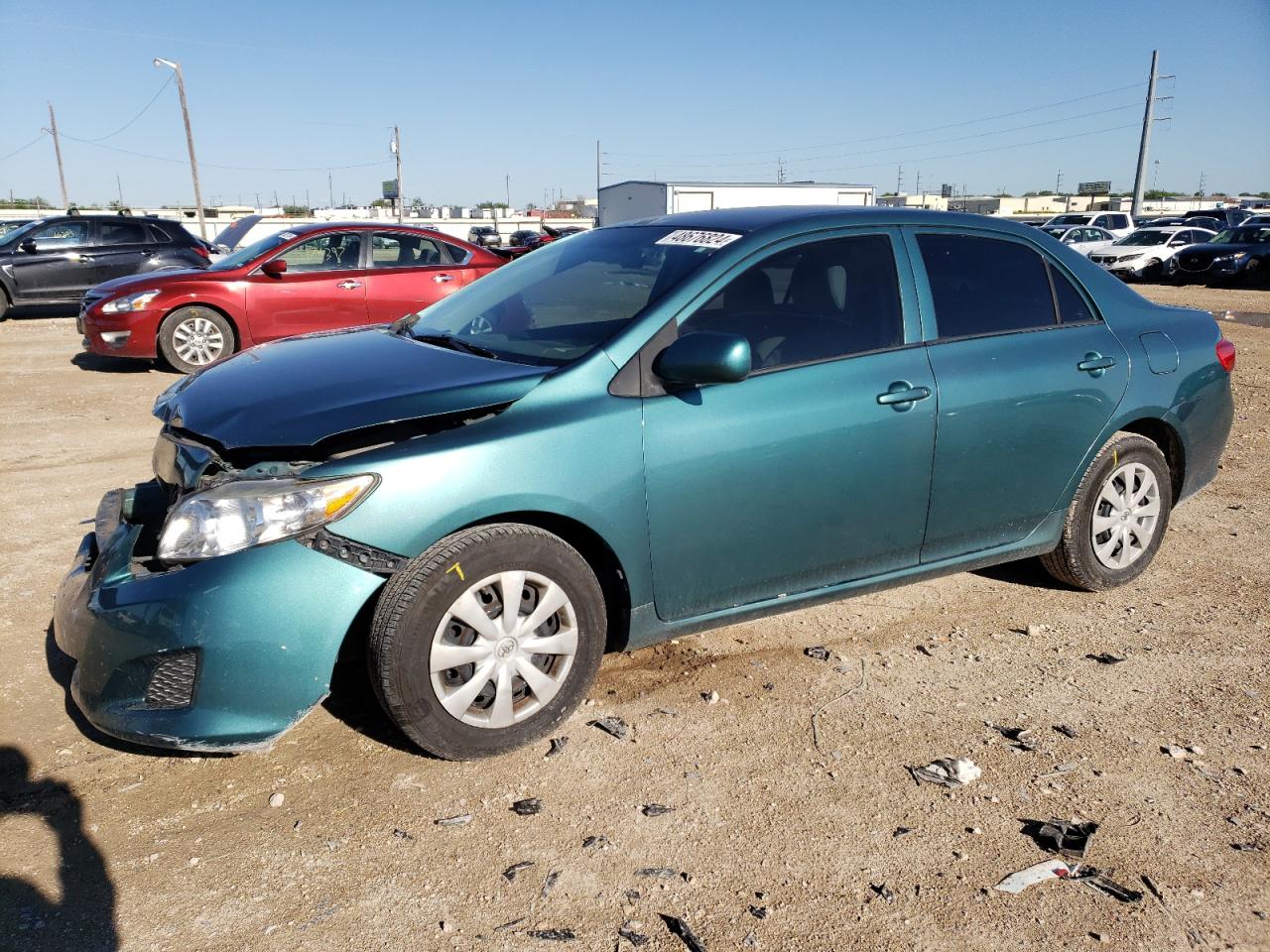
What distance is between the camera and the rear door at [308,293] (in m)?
10.2

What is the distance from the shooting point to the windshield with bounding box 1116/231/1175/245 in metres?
28.2

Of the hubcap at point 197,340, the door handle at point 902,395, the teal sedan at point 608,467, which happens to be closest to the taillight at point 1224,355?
the teal sedan at point 608,467

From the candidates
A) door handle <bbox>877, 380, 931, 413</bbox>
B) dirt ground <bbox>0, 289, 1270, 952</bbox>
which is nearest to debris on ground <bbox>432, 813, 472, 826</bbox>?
dirt ground <bbox>0, 289, 1270, 952</bbox>

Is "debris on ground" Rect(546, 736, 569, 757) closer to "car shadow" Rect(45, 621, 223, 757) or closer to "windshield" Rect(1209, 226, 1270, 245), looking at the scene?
"car shadow" Rect(45, 621, 223, 757)

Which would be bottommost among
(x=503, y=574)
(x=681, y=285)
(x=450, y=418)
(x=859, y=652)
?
(x=859, y=652)

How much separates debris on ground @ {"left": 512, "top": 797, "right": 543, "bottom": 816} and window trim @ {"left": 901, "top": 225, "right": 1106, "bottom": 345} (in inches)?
87.2

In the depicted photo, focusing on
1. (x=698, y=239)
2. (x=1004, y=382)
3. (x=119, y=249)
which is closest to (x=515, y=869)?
(x=698, y=239)

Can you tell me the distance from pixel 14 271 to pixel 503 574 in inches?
611

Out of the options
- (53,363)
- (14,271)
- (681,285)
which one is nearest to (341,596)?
(681,285)

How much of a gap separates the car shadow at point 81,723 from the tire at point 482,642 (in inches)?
24.9

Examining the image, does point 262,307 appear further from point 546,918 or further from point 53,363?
point 546,918

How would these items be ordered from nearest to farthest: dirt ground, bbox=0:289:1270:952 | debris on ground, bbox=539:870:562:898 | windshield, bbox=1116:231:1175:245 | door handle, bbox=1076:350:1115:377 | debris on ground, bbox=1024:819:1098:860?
dirt ground, bbox=0:289:1270:952
debris on ground, bbox=539:870:562:898
debris on ground, bbox=1024:819:1098:860
door handle, bbox=1076:350:1115:377
windshield, bbox=1116:231:1175:245

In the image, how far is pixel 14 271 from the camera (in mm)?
15266

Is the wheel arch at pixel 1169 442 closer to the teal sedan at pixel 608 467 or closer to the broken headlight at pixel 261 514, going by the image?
the teal sedan at pixel 608 467
